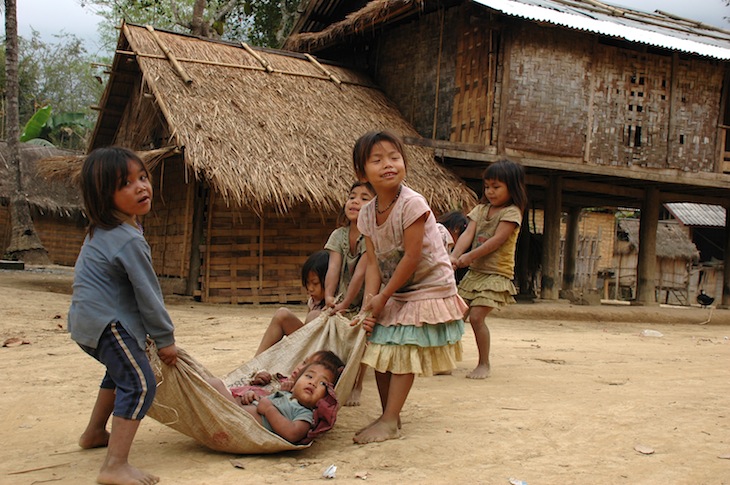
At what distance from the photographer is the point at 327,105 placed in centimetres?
1091

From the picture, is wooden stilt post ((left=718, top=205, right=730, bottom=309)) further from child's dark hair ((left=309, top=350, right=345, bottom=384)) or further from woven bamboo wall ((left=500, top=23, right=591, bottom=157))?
child's dark hair ((left=309, top=350, right=345, bottom=384))

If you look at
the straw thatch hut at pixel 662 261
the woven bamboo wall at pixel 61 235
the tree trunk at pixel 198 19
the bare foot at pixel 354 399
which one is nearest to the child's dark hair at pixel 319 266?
the bare foot at pixel 354 399

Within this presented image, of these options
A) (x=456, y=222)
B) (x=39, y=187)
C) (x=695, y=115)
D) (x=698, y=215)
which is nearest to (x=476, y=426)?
(x=456, y=222)

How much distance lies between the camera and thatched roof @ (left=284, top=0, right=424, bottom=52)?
10.8 meters

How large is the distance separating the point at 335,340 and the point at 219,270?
6.72 metres

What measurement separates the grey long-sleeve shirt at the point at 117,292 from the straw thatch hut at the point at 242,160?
19.5 feet

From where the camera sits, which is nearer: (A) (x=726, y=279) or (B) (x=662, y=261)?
(A) (x=726, y=279)

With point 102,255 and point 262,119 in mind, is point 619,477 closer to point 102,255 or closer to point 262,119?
point 102,255

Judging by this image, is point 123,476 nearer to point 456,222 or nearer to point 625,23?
point 456,222

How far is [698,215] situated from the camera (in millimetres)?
22625

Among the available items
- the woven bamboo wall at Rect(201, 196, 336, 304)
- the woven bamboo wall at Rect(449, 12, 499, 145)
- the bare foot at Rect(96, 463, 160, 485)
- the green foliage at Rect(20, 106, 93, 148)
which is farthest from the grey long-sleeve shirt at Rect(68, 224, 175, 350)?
the green foliage at Rect(20, 106, 93, 148)

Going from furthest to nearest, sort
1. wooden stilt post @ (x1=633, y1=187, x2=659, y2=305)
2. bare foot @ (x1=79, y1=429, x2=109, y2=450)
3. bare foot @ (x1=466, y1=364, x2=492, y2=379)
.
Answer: wooden stilt post @ (x1=633, y1=187, x2=659, y2=305) → bare foot @ (x1=466, y1=364, x2=492, y2=379) → bare foot @ (x1=79, y1=429, x2=109, y2=450)

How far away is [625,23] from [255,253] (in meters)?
7.56

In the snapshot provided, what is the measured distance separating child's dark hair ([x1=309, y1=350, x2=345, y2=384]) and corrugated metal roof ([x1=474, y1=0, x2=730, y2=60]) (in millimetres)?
7273
